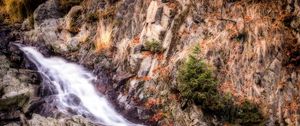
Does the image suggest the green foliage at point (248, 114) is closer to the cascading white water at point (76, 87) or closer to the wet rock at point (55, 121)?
the cascading white water at point (76, 87)

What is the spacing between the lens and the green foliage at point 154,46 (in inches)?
558

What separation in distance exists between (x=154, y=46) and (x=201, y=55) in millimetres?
2199

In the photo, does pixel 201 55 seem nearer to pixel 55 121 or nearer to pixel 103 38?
pixel 55 121

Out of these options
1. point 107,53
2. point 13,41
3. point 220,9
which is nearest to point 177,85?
point 220,9

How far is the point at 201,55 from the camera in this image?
12953 millimetres

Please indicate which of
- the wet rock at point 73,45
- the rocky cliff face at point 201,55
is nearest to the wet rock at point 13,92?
the rocky cliff face at point 201,55

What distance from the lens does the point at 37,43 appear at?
20.4 m

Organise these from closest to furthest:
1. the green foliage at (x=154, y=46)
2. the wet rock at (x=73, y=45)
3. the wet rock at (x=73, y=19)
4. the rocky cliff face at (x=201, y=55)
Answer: the rocky cliff face at (x=201, y=55)
the green foliage at (x=154, y=46)
the wet rock at (x=73, y=45)
the wet rock at (x=73, y=19)

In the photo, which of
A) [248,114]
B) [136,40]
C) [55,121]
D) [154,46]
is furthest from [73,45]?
[248,114]

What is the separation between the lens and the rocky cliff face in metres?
12.2

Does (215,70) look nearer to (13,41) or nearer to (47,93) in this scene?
(47,93)

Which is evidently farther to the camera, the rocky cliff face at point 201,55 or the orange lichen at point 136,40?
the orange lichen at point 136,40

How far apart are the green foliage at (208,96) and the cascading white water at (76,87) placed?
2.54 m

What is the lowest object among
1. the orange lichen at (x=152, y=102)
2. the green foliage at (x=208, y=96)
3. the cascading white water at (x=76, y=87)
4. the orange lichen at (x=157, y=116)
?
the cascading white water at (x=76, y=87)
